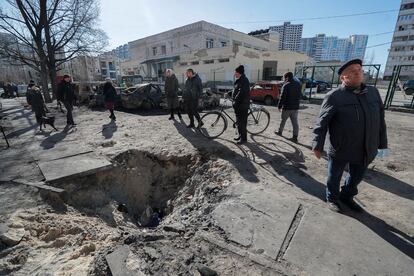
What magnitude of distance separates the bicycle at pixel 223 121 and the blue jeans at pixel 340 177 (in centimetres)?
339

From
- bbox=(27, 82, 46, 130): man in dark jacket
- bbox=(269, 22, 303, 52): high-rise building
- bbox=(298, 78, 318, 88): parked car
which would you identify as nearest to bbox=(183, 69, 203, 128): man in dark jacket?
bbox=(27, 82, 46, 130): man in dark jacket

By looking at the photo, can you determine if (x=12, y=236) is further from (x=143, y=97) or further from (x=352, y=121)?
(x=143, y=97)

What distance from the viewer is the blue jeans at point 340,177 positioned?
279cm

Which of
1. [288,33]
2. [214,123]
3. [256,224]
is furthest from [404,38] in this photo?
[256,224]

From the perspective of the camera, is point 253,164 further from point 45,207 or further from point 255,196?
point 45,207

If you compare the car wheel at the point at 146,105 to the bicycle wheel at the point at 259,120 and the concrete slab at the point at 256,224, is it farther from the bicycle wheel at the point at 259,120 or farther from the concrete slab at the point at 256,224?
the concrete slab at the point at 256,224

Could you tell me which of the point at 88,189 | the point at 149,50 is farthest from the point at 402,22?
the point at 88,189

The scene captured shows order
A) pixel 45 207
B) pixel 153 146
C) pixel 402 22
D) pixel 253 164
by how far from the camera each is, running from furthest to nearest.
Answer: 1. pixel 402 22
2. pixel 153 146
3. pixel 253 164
4. pixel 45 207

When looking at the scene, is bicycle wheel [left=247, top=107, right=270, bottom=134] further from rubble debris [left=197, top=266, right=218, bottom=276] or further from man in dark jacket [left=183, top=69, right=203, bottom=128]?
rubble debris [left=197, top=266, right=218, bottom=276]

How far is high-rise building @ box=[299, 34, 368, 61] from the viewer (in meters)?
62.5

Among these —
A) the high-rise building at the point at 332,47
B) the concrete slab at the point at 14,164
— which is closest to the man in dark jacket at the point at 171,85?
the concrete slab at the point at 14,164

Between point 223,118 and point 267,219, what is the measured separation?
3703 millimetres

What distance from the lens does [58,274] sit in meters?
2.05

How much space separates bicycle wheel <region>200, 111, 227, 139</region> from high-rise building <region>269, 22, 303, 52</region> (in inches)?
1949
